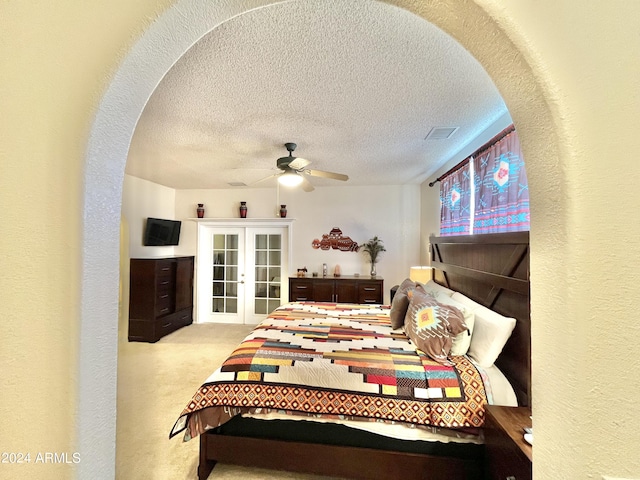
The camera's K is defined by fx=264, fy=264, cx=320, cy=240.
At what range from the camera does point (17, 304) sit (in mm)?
580

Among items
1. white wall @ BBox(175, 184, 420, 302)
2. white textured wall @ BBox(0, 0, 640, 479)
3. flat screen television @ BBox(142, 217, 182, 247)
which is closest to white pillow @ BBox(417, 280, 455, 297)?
white wall @ BBox(175, 184, 420, 302)

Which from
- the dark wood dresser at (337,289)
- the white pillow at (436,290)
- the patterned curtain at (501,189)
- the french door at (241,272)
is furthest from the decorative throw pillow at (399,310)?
the french door at (241,272)

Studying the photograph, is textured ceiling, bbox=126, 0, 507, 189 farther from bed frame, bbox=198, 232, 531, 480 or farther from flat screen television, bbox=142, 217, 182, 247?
flat screen television, bbox=142, 217, 182, 247

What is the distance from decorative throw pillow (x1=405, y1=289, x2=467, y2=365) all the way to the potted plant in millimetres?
2406

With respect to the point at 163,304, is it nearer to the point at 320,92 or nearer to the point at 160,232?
the point at 160,232

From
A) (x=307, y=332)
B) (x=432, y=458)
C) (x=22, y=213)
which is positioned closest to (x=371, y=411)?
(x=432, y=458)

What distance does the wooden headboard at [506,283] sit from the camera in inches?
60.5

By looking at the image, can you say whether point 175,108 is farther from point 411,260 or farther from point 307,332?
point 411,260

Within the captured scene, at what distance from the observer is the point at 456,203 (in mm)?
2801

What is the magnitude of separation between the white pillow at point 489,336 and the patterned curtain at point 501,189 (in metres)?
0.61

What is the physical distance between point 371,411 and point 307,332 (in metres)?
0.86

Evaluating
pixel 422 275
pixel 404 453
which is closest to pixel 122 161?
pixel 404 453

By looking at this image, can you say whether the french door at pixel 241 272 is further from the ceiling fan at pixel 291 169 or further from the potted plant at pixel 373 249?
the ceiling fan at pixel 291 169

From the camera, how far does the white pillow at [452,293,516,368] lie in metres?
1.63
